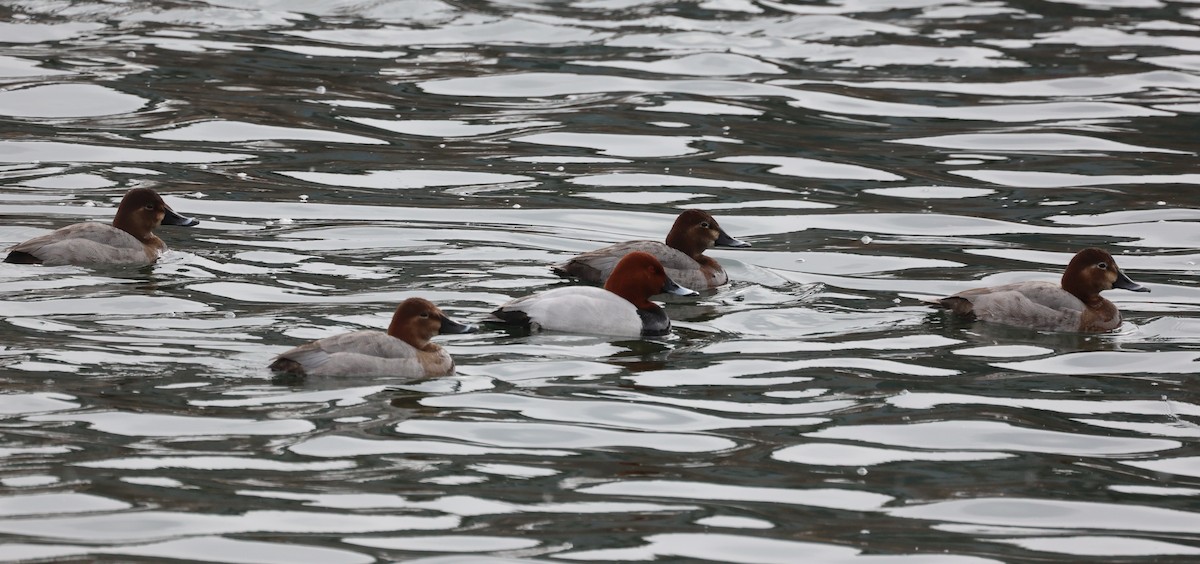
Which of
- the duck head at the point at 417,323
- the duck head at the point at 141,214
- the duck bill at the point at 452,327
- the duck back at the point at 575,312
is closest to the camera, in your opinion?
the duck head at the point at 417,323

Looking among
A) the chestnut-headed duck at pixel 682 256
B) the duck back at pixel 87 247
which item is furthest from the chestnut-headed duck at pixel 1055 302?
the duck back at pixel 87 247

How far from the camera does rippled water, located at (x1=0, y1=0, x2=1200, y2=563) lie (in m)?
7.17

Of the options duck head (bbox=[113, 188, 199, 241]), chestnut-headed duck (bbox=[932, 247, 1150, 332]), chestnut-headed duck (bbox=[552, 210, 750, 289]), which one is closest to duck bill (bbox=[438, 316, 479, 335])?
chestnut-headed duck (bbox=[552, 210, 750, 289])

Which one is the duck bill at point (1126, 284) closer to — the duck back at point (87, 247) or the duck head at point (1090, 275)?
the duck head at point (1090, 275)

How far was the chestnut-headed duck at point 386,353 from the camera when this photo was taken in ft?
29.2

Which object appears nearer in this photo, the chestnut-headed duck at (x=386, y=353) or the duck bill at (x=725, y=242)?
the chestnut-headed duck at (x=386, y=353)

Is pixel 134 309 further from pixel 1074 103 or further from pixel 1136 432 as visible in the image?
pixel 1074 103

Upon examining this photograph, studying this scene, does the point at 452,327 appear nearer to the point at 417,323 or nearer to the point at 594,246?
the point at 417,323

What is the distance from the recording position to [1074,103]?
19.2 m

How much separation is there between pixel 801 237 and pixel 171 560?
8202 millimetres

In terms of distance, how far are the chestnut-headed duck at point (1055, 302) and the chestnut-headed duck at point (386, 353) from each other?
3.58 m

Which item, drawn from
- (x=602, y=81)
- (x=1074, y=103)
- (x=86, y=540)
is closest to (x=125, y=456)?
(x=86, y=540)

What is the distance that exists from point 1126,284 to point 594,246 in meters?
4.07

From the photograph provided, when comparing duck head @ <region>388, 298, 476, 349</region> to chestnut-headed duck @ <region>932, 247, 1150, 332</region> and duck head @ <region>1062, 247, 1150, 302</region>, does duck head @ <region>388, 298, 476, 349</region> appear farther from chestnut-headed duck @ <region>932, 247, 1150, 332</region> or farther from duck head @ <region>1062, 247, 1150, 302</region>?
duck head @ <region>1062, 247, 1150, 302</region>
